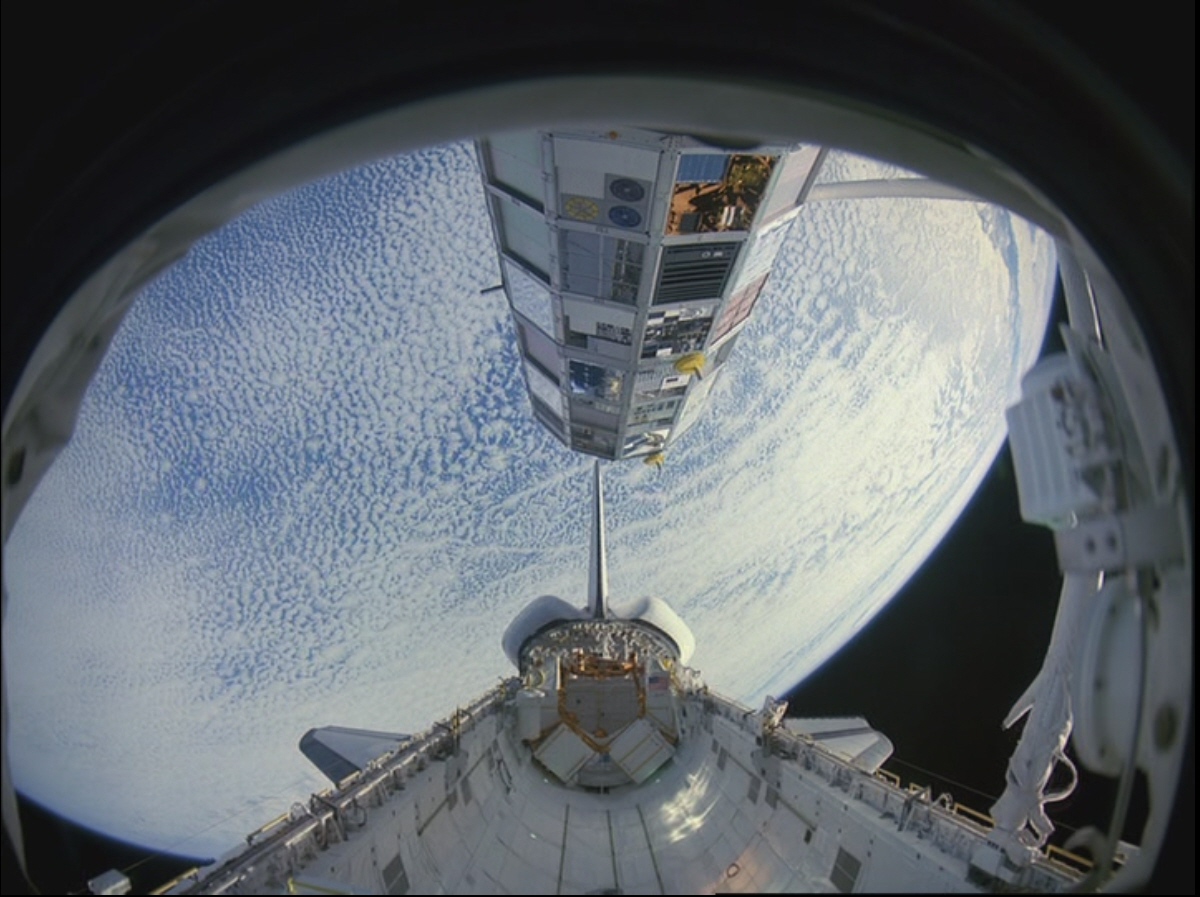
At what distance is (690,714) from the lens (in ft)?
36.9

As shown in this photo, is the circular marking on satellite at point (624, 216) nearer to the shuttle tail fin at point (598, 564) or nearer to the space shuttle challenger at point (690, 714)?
the space shuttle challenger at point (690, 714)

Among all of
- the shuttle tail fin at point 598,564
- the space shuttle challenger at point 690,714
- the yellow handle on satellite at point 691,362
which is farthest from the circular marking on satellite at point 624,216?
the shuttle tail fin at point 598,564

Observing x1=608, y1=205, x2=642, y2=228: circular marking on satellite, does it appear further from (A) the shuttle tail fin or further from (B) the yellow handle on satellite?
(A) the shuttle tail fin

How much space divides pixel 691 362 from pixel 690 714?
6.62 m

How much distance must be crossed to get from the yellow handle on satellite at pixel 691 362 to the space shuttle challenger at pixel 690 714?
1.3 inches

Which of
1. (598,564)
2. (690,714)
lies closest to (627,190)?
(690,714)

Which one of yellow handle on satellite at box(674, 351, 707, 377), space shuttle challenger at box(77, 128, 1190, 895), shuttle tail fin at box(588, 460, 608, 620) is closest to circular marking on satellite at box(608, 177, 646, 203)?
space shuttle challenger at box(77, 128, 1190, 895)

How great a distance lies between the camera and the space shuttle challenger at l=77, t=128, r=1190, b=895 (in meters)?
1.94

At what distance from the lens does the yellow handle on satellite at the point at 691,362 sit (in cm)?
766

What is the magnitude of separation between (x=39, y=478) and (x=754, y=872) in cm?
607

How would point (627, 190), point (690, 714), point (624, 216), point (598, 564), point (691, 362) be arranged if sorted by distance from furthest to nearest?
1. point (598, 564)
2. point (690, 714)
3. point (691, 362)
4. point (624, 216)
5. point (627, 190)

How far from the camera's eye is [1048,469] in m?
2.02

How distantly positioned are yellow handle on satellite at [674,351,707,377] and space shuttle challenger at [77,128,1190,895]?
0.11ft

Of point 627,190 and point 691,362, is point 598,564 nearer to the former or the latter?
point 691,362
